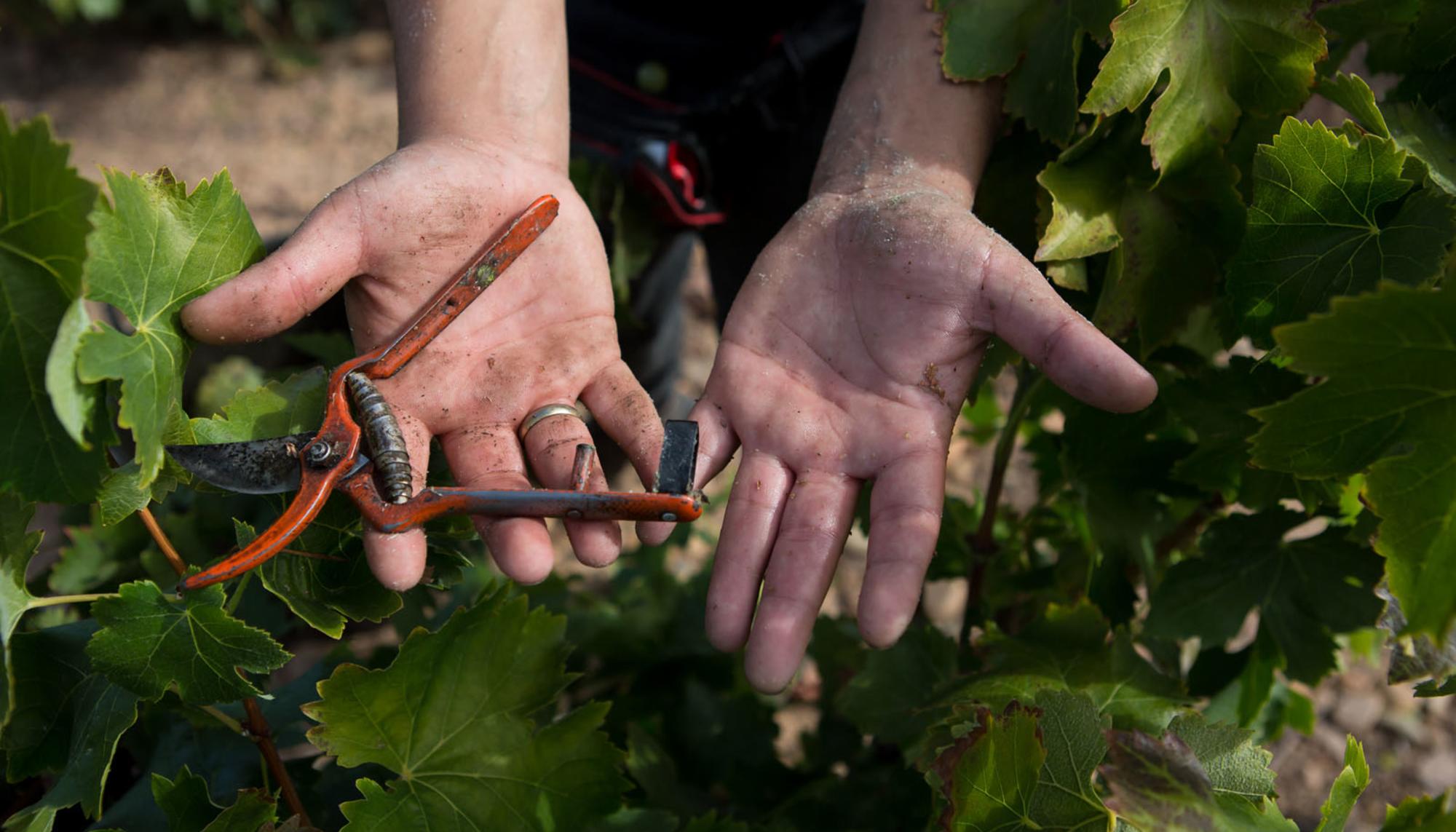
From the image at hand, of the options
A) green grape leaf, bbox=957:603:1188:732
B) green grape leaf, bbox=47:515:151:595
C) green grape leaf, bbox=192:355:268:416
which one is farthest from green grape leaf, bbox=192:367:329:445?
green grape leaf, bbox=192:355:268:416

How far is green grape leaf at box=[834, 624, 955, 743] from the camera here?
5.62ft

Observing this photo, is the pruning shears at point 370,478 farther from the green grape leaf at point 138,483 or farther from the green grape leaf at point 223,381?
the green grape leaf at point 223,381

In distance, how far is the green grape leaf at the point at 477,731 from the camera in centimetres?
137

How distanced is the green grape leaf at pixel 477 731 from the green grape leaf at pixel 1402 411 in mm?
933

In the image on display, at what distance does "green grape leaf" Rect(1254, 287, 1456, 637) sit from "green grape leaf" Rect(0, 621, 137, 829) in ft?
4.53

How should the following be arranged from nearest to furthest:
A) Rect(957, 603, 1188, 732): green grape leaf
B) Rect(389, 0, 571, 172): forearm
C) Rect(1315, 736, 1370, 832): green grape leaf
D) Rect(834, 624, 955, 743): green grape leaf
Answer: Rect(1315, 736, 1370, 832): green grape leaf < Rect(957, 603, 1188, 732): green grape leaf < Rect(834, 624, 955, 743): green grape leaf < Rect(389, 0, 571, 172): forearm

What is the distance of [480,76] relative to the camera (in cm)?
191

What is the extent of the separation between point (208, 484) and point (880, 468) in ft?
3.03

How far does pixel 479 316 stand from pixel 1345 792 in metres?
1.34

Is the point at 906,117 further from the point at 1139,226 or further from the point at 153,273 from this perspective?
the point at 153,273

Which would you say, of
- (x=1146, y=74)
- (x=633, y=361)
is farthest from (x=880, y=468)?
(x=633, y=361)

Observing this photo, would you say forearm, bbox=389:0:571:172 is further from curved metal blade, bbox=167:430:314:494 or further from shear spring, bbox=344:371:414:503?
curved metal blade, bbox=167:430:314:494

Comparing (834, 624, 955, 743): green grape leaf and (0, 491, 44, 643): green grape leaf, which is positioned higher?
(0, 491, 44, 643): green grape leaf

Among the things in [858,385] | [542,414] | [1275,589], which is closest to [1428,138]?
[1275,589]
